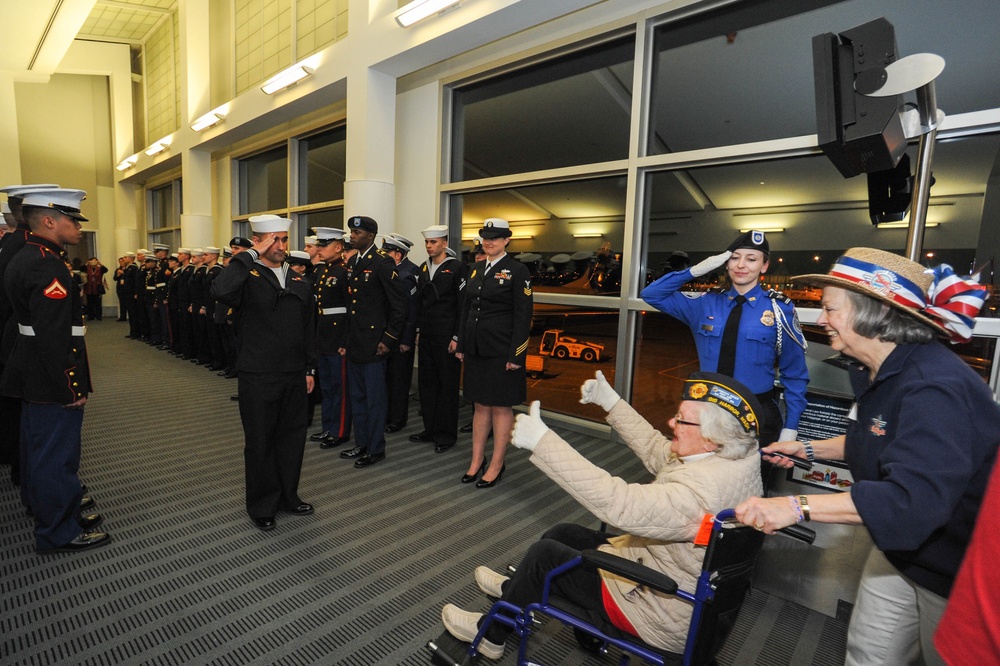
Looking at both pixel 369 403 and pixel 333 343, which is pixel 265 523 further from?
pixel 333 343

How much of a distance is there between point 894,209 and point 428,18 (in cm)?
412

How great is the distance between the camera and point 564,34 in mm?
4285

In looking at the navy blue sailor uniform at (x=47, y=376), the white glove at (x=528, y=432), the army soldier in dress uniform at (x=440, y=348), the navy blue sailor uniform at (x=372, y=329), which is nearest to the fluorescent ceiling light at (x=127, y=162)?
the army soldier in dress uniform at (x=440, y=348)

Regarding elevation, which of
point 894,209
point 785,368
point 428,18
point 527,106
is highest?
point 428,18

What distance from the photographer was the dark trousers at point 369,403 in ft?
11.1

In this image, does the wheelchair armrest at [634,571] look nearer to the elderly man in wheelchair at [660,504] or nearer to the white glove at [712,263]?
the elderly man in wheelchair at [660,504]

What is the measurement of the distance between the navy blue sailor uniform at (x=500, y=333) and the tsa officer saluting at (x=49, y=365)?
79.8 inches

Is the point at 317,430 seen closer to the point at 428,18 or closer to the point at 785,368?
the point at 785,368

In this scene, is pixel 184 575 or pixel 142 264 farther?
pixel 142 264

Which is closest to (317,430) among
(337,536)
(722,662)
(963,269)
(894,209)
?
(337,536)

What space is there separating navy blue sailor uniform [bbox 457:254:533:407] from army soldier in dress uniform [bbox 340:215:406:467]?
2.02 ft

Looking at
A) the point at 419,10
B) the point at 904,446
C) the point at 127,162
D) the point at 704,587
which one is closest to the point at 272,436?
the point at 704,587

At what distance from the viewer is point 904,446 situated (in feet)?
3.28

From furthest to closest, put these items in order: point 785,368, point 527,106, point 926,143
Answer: point 527,106, point 785,368, point 926,143
